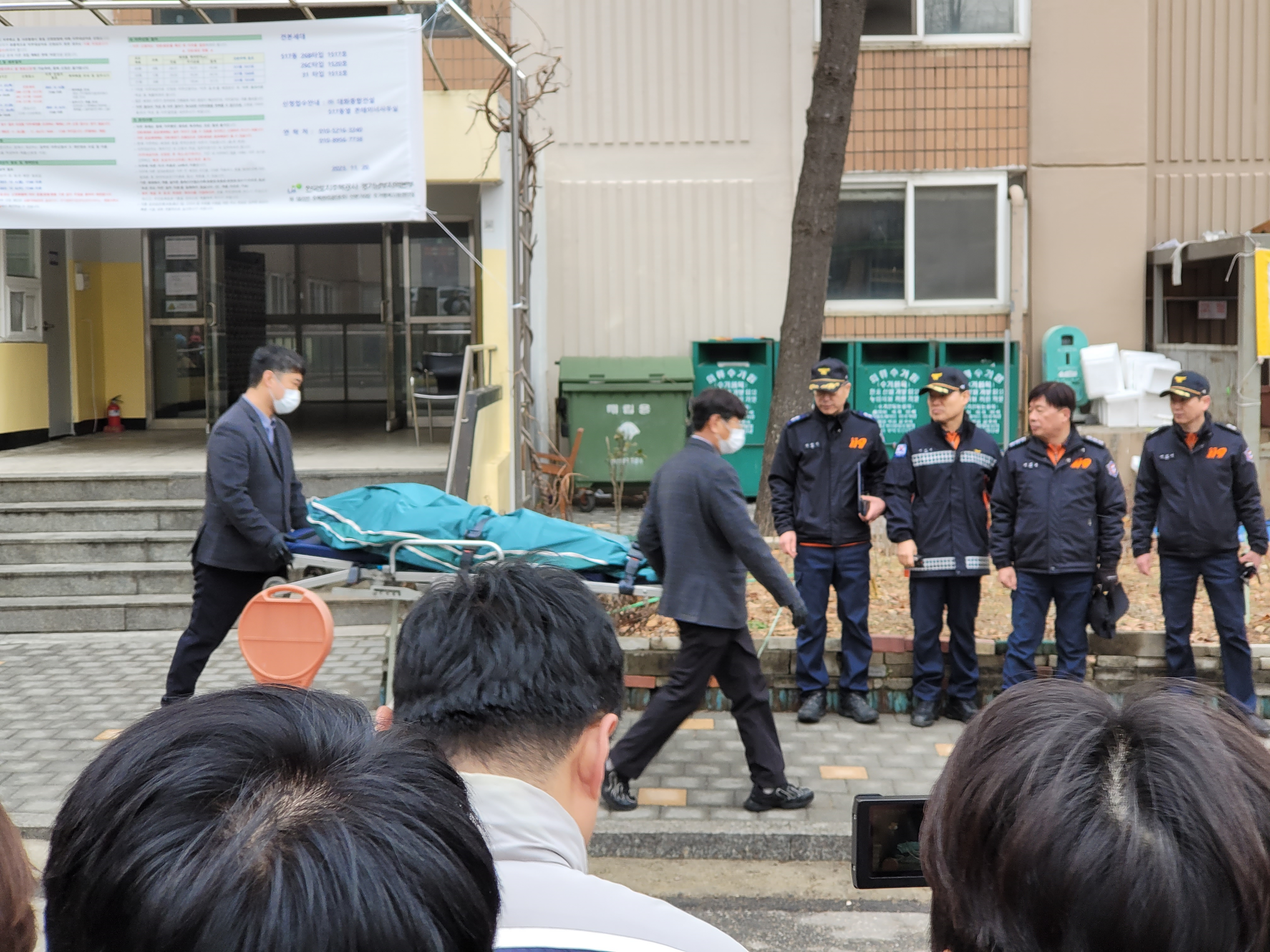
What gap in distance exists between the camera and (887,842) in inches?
54.7

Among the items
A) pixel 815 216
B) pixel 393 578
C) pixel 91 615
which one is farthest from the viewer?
pixel 815 216

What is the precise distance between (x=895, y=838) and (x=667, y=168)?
1161cm

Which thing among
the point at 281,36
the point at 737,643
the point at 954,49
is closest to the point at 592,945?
the point at 737,643

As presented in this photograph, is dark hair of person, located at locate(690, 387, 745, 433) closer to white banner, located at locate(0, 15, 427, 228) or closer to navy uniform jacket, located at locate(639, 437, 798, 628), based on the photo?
navy uniform jacket, located at locate(639, 437, 798, 628)

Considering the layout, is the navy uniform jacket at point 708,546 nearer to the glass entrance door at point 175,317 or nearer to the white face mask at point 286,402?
the white face mask at point 286,402

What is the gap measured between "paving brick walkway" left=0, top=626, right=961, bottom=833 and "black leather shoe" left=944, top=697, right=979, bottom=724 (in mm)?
76

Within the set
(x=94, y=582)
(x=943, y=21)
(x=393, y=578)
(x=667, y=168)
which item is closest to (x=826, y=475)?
(x=393, y=578)

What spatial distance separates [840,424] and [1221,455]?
6.41 ft

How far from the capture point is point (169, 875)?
932 mm

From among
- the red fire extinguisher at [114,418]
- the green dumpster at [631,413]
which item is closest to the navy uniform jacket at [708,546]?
the green dumpster at [631,413]

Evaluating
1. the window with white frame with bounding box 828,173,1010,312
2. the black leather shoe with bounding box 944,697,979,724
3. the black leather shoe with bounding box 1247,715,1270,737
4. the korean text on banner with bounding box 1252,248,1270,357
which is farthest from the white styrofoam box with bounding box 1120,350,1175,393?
the black leather shoe with bounding box 1247,715,1270,737

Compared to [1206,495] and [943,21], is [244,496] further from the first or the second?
[943,21]

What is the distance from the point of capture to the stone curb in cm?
505

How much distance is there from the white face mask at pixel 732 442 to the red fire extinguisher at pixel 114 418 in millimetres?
9744
